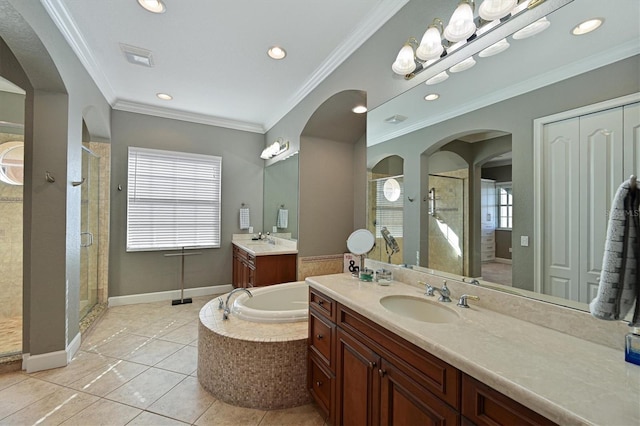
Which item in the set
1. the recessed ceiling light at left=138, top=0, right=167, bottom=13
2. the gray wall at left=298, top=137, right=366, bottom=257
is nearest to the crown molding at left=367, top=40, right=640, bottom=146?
the gray wall at left=298, top=137, right=366, bottom=257

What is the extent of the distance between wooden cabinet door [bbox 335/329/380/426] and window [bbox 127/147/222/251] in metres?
3.44

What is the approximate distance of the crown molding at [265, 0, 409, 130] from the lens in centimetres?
192

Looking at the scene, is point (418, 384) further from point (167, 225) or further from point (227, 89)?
point (167, 225)

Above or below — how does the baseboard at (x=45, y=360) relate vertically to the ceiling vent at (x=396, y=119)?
below

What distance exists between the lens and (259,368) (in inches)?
72.3

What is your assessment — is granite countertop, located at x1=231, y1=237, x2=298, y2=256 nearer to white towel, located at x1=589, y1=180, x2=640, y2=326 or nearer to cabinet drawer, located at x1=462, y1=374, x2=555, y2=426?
cabinet drawer, located at x1=462, y1=374, x2=555, y2=426

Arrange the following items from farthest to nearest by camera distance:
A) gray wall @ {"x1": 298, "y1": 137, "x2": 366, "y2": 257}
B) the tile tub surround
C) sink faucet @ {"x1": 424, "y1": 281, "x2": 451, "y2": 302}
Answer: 1. gray wall @ {"x1": 298, "y1": 137, "x2": 366, "y2": 257}
2. the tile tub surround
3. sink faucet @ {"x1": 424, "y1": 281, "x2": 451, "y2": 302}

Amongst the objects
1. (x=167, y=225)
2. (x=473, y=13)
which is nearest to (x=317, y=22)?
(x=473, y=13)

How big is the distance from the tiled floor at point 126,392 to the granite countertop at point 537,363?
1215mm

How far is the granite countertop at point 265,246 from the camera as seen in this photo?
335 centimetres

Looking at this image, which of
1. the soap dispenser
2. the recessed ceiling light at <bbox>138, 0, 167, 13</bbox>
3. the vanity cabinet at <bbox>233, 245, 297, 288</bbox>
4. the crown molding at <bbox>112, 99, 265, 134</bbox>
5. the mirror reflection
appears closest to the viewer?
the soap dispenser

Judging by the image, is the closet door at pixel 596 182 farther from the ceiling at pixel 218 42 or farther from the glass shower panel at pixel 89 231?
the glass shower panel at pixel 89 231

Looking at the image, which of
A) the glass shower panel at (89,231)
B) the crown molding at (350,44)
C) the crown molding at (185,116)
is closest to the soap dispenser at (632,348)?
the crown molding at (350,44)

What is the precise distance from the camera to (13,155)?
2.99 metres
